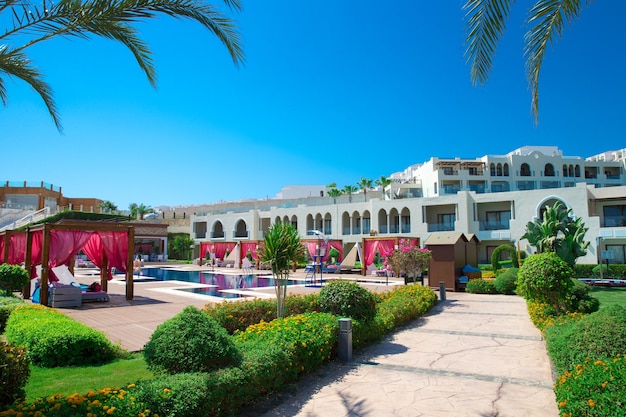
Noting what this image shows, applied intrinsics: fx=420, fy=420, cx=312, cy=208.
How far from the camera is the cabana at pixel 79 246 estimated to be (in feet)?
43.2

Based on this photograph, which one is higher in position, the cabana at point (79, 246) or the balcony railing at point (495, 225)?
the balcony railing at point (495, 225)

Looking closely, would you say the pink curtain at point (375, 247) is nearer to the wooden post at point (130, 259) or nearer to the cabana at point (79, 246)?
the wooden post at point (130, 259)

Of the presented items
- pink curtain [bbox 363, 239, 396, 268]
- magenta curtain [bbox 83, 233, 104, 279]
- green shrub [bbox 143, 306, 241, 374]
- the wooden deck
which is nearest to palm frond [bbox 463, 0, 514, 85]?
green shrub [bbox 143, 306, 241, 374]

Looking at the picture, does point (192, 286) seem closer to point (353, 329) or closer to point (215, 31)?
point (353, 329)

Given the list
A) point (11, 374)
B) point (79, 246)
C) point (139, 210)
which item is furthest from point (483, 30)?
point (139, 210)

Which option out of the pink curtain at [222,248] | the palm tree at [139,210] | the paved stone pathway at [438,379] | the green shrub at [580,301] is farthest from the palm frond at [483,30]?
the palm tree at [139,210]

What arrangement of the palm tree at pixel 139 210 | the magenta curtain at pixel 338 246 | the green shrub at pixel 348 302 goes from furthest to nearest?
the palm tree at pixel 139 210
the magenta curtain at pixel 338 246
the green shrub at pixel 348 302

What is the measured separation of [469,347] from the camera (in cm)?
799

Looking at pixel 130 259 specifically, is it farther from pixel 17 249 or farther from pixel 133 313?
pixel 17 249

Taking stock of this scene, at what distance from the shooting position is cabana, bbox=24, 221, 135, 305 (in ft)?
43.2

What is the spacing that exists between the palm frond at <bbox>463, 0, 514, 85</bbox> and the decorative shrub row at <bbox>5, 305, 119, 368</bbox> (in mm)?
7004

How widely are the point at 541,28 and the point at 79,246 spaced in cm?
1426

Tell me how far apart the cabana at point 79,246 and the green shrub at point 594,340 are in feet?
42.9

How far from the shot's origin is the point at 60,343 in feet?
21.0
